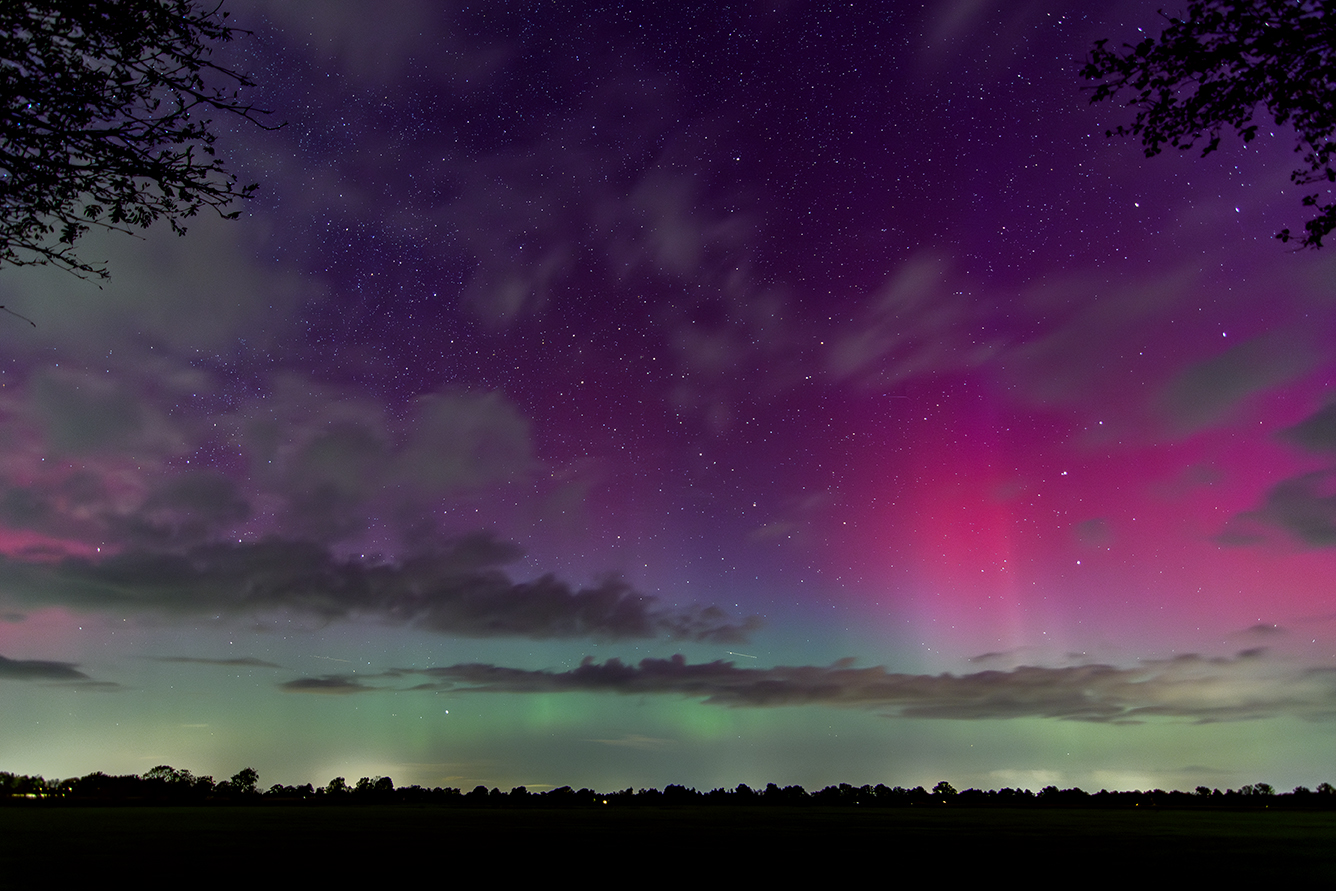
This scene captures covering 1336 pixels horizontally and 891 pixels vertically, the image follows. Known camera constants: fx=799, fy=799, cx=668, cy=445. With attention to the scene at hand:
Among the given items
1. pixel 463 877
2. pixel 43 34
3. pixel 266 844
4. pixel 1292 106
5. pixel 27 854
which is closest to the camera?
pixel 43 34

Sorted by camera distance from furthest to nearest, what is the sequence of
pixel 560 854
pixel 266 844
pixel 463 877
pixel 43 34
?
1. pixel 266 844
2. pixel 560 854
3. pixel 463 877
4. pixel 43 34

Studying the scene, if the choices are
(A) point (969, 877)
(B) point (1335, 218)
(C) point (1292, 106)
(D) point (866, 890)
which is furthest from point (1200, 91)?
(A) point (969, 877)

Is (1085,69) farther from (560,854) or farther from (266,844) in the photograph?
(266,844)

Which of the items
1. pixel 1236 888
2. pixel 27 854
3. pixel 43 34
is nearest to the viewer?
pixel 43 34

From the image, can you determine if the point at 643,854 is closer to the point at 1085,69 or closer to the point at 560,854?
the point at 560,854

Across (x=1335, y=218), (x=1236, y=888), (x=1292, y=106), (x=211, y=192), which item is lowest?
(x=1236, y=888)

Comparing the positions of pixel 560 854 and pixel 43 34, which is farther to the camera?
pixel 560 854

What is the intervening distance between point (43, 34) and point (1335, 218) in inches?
806

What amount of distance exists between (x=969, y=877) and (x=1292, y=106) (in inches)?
676

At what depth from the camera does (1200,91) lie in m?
13.4

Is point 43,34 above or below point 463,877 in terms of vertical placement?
above

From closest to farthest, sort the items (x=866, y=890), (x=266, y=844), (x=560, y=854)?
1. (x=866, y=890)
2. (x=560, y=854)
3. (x=266, y=844)

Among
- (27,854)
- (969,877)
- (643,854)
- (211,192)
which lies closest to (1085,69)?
(211,192)

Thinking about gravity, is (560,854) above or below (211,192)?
below
